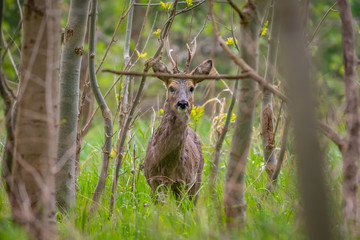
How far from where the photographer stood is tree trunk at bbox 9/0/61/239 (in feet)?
8.98

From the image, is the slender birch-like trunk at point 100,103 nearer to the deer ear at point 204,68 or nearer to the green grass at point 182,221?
the green grass at point 182,221

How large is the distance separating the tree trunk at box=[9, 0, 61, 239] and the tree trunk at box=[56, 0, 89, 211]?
0.96m

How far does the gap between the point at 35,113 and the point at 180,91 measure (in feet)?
Answer: 9.57

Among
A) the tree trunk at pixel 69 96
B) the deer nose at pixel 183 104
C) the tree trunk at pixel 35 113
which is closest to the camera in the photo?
the tree trunk at pixel 35 113

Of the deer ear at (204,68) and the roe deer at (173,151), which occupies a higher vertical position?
the deer ear at (204,68)

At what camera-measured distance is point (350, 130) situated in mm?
2602

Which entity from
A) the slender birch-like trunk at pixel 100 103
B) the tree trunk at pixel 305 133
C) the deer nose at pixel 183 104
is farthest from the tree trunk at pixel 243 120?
the deer nose at pixel 183 104

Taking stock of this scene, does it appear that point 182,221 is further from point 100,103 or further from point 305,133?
point 305,133

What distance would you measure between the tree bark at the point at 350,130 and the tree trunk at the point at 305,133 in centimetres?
92

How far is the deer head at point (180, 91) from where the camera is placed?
5.31 meters

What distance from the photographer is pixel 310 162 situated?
1.72 metres

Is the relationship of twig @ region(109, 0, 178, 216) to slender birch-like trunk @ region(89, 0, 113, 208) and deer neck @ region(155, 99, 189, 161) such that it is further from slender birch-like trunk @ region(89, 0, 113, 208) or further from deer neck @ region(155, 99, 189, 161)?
deer neck @ region(155, 99, 189, 161)

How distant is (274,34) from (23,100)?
215 centimetres

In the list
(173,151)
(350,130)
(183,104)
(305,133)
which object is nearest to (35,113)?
(305,133)
